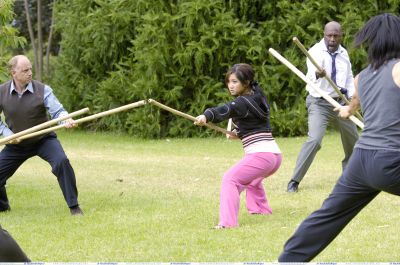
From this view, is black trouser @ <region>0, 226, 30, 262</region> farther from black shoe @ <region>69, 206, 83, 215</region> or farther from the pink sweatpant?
black shoe @ <region>69, 206, 83, 215</region>

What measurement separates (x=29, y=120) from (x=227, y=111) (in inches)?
93.6

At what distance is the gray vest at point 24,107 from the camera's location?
936cm

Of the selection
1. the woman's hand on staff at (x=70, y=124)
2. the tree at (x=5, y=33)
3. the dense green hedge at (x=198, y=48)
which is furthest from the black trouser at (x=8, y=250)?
the dense green hedge at (x=198, y=48)

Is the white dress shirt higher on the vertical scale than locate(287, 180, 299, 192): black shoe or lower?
higher

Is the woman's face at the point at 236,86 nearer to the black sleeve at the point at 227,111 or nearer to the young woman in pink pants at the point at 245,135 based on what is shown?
the young woman in pink pants at the point at 245,135

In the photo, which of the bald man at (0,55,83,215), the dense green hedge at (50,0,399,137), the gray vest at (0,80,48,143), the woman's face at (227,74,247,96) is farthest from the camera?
the dense green hedge at (50,0,399,137)

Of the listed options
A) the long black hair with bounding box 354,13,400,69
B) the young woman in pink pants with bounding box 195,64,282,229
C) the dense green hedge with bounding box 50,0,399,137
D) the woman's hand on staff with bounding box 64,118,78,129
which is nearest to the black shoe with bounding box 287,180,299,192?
the young woman in pink pants with bounding box 195,64,282,229

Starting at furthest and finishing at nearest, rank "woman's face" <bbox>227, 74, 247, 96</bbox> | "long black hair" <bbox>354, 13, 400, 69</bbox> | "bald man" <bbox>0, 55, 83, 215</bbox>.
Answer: "bald man" <bbox>0, 55, 83, 215</bbox>
"woman's face" <bbox>227, 74, 247, 96</bbox>
"long black hair" <bbox>354, 13, 400, 69</bbox>

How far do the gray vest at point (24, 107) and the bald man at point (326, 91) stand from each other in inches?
126

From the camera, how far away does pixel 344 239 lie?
24.8 ft

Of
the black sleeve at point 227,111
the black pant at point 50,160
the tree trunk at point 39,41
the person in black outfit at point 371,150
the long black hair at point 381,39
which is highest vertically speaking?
the long black hair at point 381,39

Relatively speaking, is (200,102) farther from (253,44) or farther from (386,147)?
(386,147)

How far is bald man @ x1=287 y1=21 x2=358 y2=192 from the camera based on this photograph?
10.6 m

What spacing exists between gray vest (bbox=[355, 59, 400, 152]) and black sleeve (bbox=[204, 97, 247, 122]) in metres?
2.53
